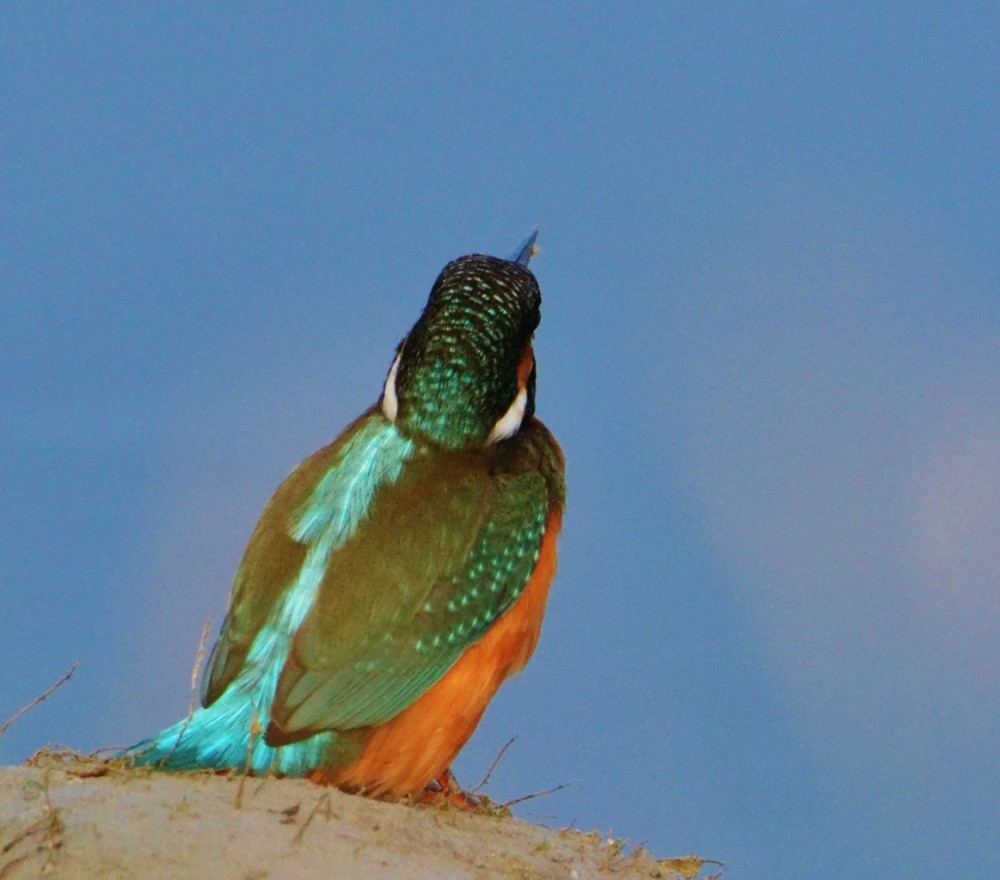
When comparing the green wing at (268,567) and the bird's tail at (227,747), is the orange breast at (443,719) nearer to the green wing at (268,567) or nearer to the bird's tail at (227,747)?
the bird's tail at (227,747)

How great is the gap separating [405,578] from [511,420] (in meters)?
0.95

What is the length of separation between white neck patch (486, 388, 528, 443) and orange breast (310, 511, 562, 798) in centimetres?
49

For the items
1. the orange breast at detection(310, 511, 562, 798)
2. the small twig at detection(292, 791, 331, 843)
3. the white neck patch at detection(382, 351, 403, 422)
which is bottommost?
the small twig at detection(292, 791, 331, 843)

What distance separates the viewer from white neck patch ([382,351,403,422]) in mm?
5863

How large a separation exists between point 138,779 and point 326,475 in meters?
1.53

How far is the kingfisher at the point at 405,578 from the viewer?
515 cm

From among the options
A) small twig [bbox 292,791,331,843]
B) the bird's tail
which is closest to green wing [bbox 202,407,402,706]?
the bird's tail

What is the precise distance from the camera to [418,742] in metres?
5.36

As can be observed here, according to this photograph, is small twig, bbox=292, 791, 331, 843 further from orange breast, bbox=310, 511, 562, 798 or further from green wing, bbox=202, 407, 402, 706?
green wing, bbox=202, 407, 402, 706

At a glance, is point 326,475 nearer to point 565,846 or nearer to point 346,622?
point 346,622

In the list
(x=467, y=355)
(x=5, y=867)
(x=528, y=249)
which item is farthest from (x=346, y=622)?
(x=528, y=249)

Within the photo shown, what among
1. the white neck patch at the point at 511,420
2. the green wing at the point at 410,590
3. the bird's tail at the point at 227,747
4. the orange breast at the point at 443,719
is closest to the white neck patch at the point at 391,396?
the green wing at the point at 410,590

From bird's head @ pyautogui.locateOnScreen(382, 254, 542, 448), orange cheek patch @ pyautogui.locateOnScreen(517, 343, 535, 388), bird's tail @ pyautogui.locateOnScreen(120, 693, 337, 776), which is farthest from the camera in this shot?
orange cheek patch @ pyautogui.locateOnScreen(517, 343, 535, 388)

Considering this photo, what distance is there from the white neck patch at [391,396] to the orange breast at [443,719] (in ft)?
2.76
